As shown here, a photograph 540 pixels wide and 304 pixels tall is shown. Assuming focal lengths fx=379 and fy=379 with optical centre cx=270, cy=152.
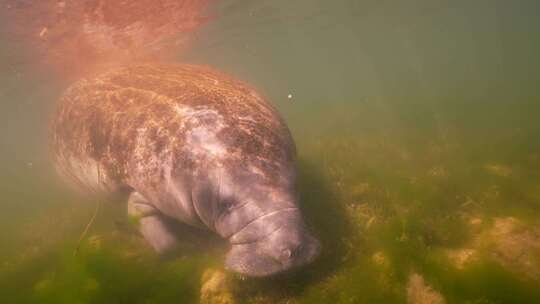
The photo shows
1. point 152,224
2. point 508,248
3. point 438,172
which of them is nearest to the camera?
point 508,248

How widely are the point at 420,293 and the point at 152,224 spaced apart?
345 centimetres

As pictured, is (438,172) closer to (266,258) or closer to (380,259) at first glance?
(380,259)

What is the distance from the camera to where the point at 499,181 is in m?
6.90

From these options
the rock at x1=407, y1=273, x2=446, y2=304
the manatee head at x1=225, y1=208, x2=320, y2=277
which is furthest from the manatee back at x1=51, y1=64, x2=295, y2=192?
the rock at x1=407, y1=273, x2=446, y2=304

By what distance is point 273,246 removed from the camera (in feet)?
12.1

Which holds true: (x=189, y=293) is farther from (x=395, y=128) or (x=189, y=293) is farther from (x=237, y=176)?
(x=395, y=128)

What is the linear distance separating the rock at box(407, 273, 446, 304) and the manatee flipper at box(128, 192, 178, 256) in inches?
118

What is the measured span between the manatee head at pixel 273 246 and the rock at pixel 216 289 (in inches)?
18.9

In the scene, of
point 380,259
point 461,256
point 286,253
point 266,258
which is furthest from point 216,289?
point 461,256

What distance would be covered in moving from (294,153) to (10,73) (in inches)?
858

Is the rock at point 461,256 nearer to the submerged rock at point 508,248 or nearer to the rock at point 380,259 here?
the submerged rock at point 508,248

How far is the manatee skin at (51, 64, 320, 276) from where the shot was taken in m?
3.86

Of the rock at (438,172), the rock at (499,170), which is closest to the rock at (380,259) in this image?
the rock at (438,172)

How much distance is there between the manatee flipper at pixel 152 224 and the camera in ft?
16.7
